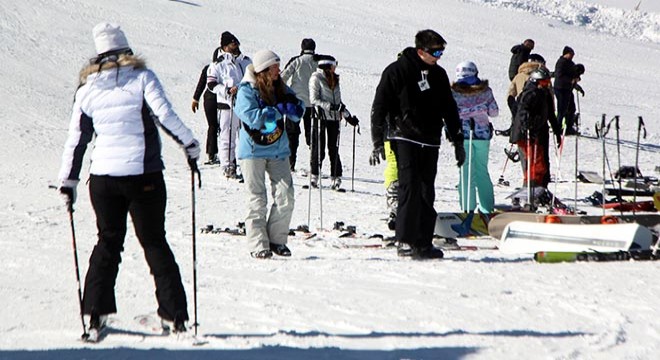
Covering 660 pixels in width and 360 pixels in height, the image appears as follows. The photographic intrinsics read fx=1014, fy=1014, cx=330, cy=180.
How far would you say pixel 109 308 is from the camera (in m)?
5.24

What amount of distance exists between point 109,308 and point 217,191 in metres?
6.99

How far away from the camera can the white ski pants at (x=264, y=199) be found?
782 centimetres

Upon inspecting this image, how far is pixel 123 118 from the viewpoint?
16.8 feet

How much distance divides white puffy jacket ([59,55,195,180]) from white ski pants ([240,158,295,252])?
8.72 feet

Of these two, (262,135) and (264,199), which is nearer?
(262,135)

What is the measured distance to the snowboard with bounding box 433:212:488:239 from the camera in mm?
9125

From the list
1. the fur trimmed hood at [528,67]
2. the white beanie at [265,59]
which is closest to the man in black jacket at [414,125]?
the white beanie at [265,59]

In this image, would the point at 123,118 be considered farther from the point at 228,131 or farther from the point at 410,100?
the point at 228,131

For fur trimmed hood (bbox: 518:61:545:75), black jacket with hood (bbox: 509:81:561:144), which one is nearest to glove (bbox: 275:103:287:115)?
black jacket with hood (bbox: 509:81:561:144)

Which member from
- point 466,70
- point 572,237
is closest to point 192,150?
point 572,237

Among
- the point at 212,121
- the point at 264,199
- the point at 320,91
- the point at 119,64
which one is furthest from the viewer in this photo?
the point at 212,121

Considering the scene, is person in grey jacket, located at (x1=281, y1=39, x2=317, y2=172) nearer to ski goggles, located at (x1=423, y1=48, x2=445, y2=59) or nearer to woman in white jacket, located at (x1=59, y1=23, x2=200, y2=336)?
ski goggles, located at (x1=423, y1=48, x2=445, y2=59)

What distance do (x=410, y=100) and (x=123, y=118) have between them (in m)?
3.05

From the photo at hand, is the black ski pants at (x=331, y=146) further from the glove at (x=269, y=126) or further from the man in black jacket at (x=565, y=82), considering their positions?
the man in black jacket at (x=565, y=82)
